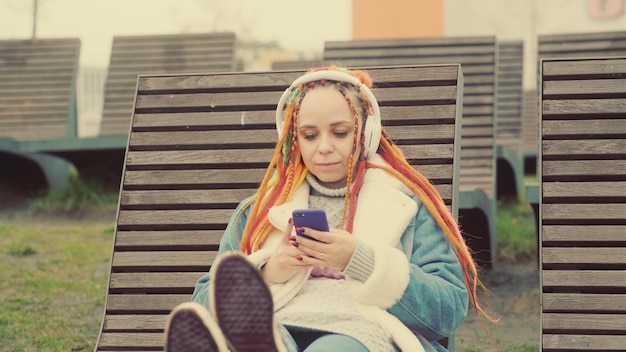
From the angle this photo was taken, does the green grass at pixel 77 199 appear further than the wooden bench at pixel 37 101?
No

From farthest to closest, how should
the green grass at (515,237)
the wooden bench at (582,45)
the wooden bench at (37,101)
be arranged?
the wooden bench at (37,101), the wooden bench at (582,45), the green grass at (515,237)

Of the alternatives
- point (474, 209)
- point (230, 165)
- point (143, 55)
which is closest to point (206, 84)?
point (230, 165)

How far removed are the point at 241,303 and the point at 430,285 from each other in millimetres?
644

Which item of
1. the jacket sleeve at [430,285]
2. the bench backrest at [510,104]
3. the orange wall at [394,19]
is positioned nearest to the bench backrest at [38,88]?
the bench backrest at [510,104]

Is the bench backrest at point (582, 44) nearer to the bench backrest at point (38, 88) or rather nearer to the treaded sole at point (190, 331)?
the bench backrest at point (38, 88)

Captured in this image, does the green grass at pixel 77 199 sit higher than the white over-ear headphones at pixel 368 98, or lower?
higher

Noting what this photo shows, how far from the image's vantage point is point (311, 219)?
2.37 m

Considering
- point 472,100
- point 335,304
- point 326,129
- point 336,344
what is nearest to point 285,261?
point 335,304

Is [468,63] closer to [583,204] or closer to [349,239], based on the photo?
[583,204]

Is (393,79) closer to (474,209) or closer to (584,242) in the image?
(584,242)

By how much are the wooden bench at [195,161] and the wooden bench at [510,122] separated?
3.94 metres

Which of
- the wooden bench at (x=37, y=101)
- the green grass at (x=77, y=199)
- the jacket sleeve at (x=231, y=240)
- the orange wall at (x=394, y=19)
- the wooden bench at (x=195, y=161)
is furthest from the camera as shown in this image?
the orange wall at (x=394, y=19)

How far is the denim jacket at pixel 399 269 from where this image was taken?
2488mm

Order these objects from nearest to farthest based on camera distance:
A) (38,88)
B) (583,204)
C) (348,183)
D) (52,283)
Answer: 1. (348,183)
2. (583,204)
3. (52,283)
4. (38,88)
